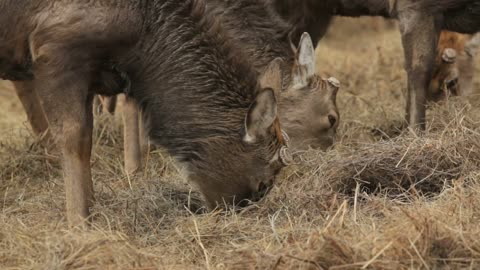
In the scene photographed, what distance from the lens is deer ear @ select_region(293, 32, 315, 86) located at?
320 inches

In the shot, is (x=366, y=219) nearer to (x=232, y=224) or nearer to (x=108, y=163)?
(x=232, y=224)

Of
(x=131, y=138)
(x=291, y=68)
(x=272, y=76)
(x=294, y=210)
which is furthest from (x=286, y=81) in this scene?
(x=131, y=138)

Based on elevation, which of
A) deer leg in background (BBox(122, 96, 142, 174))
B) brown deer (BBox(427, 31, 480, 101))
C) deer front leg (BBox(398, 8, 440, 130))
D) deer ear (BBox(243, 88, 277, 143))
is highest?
deer ear (BBox(243, 88, 277, 143))

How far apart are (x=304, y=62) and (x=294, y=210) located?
168cm

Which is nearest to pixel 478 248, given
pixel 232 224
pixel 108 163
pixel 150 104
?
pixel 232 224

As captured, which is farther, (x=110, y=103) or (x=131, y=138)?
(x=110, y=103)

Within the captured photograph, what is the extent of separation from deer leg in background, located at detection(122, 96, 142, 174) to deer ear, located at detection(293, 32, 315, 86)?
163 cm

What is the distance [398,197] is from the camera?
275 inches

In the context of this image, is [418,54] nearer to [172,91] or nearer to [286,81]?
[286,81]

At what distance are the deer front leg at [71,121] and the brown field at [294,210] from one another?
0.17 m

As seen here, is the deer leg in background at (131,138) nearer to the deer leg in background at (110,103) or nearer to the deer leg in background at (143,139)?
the deer leg in background at (143,139)

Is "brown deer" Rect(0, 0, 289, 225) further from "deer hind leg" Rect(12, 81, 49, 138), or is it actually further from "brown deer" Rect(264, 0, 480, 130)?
"deer hind leg" Rect(12, 81, 49, 138)

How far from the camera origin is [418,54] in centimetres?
873

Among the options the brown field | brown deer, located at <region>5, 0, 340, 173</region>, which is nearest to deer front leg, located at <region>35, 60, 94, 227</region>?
the brown field
